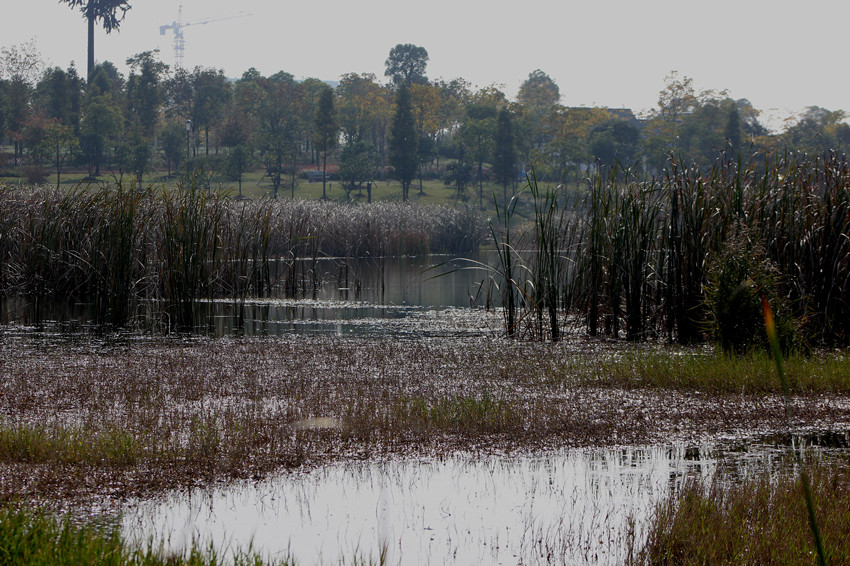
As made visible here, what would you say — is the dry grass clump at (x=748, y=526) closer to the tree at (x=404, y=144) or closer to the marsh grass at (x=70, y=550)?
the marsh grass at (x=70, y=550)

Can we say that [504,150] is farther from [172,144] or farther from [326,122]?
[172,144]

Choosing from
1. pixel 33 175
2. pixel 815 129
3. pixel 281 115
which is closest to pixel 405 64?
pixel 281 115

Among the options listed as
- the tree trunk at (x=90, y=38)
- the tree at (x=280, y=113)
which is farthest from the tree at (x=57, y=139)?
the tree trunk at (x=90, y=38)

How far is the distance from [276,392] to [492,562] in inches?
174

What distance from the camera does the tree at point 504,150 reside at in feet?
218

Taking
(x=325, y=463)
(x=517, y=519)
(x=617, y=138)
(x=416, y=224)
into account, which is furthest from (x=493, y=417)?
(x=617, y=138)

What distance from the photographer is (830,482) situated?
17.0 ft

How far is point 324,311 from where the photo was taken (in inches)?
641

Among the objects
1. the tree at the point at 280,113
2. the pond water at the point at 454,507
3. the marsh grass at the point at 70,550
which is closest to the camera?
the marsh grass at the point at 70,550

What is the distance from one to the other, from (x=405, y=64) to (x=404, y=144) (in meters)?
39.6

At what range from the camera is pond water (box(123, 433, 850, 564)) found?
Result: 4391mm

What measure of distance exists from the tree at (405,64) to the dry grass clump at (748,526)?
102m

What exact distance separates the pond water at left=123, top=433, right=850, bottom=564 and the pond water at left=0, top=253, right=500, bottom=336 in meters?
4.18

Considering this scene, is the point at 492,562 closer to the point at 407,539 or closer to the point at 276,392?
the point at 407,539
